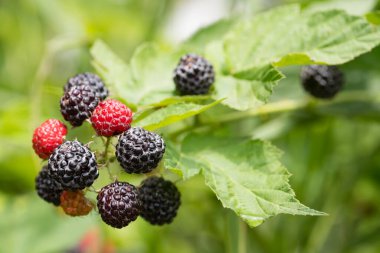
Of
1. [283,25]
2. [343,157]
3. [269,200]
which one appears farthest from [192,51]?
[343,157]

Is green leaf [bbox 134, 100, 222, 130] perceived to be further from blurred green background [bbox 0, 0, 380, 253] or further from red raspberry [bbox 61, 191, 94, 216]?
blurred green background [bbox 0, 0, 380, 253]

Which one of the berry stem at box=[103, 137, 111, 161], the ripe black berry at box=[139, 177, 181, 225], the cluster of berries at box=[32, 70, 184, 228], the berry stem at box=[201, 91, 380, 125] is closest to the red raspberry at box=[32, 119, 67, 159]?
the cluster of berries at box=[32, 70, 184, 228]

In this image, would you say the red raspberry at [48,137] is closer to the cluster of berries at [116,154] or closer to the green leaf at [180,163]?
the cluster of berries at [116,154]

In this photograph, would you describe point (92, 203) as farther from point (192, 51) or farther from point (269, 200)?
point (192, 51)

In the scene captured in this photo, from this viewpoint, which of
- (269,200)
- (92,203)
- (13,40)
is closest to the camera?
(269,200)

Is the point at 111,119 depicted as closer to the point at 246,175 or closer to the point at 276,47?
the point at 246,175

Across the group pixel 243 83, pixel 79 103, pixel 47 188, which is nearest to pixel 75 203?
pixel 47 188

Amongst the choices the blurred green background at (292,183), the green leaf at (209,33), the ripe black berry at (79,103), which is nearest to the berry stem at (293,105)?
the blurred green background at (292,183)
